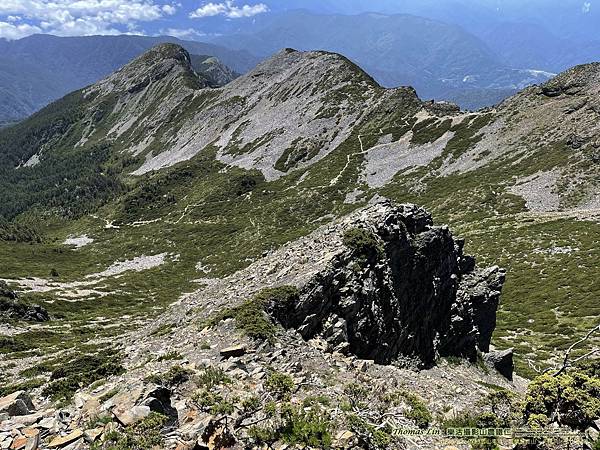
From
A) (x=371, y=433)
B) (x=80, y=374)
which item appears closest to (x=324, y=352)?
(x=371, y=433)

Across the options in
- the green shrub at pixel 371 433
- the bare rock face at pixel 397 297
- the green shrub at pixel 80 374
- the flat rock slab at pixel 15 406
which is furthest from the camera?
the bare rock face at pixel 397 297

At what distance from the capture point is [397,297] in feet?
95.3

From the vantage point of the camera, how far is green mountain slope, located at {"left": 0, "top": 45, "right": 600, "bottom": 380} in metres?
61.6

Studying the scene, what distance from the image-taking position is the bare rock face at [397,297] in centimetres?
2338

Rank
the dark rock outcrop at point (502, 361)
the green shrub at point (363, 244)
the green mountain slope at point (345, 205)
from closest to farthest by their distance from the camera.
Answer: the green shrub at point (363, 244)
the dark rock outcrop at point (502, 361)
the green mountain slope at point (345, 205)

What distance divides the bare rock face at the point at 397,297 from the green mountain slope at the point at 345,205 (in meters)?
10.9

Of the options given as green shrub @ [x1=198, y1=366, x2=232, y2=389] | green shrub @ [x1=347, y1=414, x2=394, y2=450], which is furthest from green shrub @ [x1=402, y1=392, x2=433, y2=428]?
green shrub @ [x1=198, y1=366, x2=232, y2=389]

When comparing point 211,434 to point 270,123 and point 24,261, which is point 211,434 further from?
point 270,123

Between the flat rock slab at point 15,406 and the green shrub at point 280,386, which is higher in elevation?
the flat rock slab at point 15,406

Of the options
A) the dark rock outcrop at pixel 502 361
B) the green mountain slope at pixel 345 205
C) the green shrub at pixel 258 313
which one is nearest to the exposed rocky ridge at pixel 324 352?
the green shrub at pixel 258 313

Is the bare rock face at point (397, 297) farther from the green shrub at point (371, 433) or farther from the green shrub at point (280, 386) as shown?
the green shrub at point (371, 433)

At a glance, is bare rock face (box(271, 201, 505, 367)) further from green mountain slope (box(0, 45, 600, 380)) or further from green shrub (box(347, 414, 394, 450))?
green mountain slope (box(0, 45, 600, 380))

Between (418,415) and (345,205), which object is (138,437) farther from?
(345,205)

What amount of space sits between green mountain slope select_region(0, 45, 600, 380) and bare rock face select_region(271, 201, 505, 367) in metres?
10.9
